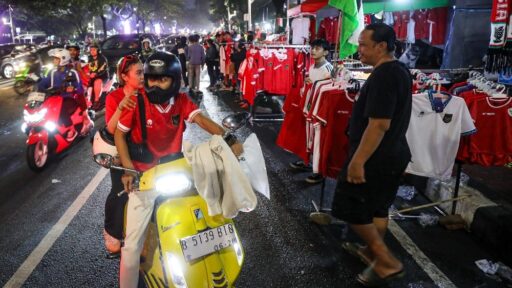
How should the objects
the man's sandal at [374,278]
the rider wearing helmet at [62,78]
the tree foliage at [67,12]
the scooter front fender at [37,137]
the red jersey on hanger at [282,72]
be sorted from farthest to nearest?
the tree foliage at [67,12]
the red jersey on hanger at [282,72]
the rider wearing helmet at [62,78]
the scooter front fender at [37,137]
the man's sandal at [374,278]

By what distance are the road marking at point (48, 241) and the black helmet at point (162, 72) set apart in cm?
215

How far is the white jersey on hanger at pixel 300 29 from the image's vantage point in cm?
1485

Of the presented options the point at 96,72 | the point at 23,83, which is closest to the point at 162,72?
the point at 96,72

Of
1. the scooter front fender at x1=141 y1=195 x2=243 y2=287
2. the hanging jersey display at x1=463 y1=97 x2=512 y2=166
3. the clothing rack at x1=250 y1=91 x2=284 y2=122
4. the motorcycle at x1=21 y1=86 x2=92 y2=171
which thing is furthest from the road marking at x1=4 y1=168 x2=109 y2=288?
the clothing rack at x1=250 y1=91 x2=284 y2=122

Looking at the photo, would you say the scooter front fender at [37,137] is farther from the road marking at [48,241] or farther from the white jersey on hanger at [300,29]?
the white jersey on hanger at [300,29]

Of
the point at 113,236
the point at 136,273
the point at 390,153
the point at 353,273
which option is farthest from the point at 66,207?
the point at 390,153

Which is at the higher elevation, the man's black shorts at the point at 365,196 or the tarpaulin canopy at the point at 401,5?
the tarpaulin canopy at the point at 401,5

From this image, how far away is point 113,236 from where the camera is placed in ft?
10.3

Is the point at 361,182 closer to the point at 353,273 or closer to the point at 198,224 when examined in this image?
the point at 353,273

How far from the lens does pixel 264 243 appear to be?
409 cm

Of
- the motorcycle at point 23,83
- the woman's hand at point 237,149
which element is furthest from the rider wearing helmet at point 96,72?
the woman's hand at point 237,149

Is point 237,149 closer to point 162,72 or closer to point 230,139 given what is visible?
point 230,139

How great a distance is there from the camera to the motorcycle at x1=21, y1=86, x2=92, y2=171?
6.34m

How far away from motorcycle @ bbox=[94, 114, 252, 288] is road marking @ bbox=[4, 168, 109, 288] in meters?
1.78
